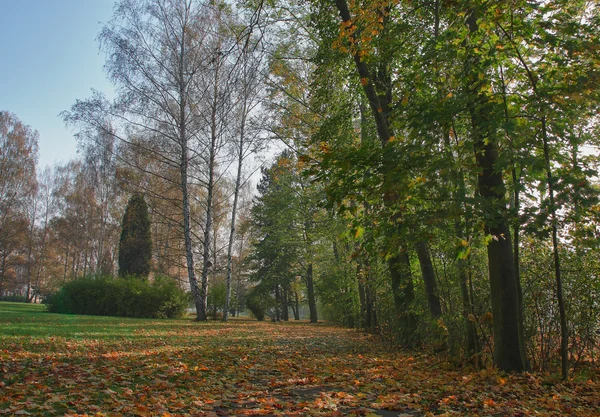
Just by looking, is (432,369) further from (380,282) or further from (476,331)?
(380,282)

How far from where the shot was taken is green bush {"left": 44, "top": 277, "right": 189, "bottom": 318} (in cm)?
1988

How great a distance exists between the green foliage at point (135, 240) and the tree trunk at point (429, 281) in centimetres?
2067

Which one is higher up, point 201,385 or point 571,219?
point 571,219

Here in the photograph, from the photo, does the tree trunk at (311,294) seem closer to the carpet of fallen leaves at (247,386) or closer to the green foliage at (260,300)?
the green foliage at (260,300)

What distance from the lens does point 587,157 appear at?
5.05 meters

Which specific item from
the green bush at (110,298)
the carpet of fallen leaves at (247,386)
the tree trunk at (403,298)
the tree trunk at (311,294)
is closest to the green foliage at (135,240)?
the green bush at (110,298)

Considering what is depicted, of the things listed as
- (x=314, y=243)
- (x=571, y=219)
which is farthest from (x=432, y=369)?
(x=314, y=243)

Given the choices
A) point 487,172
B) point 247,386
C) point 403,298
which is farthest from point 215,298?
point 487,172

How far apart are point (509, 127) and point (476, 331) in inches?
146

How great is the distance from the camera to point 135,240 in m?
25.3

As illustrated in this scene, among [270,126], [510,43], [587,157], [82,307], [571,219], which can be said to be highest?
[270,126]

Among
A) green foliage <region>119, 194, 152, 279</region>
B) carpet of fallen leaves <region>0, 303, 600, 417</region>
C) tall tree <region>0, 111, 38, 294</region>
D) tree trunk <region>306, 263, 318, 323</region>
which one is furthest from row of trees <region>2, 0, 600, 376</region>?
tall tree <region>0, 111, 38, 294</region>

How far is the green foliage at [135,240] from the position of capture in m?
25.1

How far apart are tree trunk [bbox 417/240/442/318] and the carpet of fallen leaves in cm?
95
